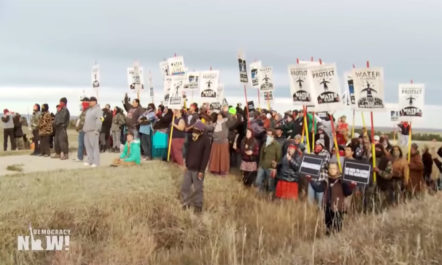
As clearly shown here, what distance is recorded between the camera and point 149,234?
380 inches

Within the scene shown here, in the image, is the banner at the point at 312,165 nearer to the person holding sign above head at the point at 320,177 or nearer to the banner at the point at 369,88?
the person holding sign above head at the point at 320,177

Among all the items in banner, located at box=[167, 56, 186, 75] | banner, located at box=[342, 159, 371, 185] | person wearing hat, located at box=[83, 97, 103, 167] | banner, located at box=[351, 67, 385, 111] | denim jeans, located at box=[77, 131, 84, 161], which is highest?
banner, located at box=[167, 56, 186, 75]

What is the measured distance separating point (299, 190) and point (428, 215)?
5.31m

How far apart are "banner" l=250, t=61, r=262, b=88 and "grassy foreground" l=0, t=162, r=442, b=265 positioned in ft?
22.0

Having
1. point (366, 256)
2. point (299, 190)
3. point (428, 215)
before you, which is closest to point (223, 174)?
point (299, 190)

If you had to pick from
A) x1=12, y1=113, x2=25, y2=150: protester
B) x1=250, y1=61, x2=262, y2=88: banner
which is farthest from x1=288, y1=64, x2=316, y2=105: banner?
x1=12, y1=113, x2=25, y2=150: protester

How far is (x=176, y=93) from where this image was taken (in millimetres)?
15125

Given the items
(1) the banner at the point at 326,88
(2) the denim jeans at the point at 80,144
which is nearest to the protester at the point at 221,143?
(1) the banner at the point at 326,88

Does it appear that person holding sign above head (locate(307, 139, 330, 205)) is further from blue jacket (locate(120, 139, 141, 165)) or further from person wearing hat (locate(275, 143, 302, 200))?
blue jacket (locate(120, 139, 141, 165))

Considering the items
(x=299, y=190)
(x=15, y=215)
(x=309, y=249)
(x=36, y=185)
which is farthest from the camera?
(x=299, y=190)

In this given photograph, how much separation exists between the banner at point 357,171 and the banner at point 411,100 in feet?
16.6

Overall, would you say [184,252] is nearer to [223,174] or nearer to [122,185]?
[122,185]

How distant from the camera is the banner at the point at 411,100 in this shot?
14.2 m

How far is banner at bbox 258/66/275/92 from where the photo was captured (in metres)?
18.3
